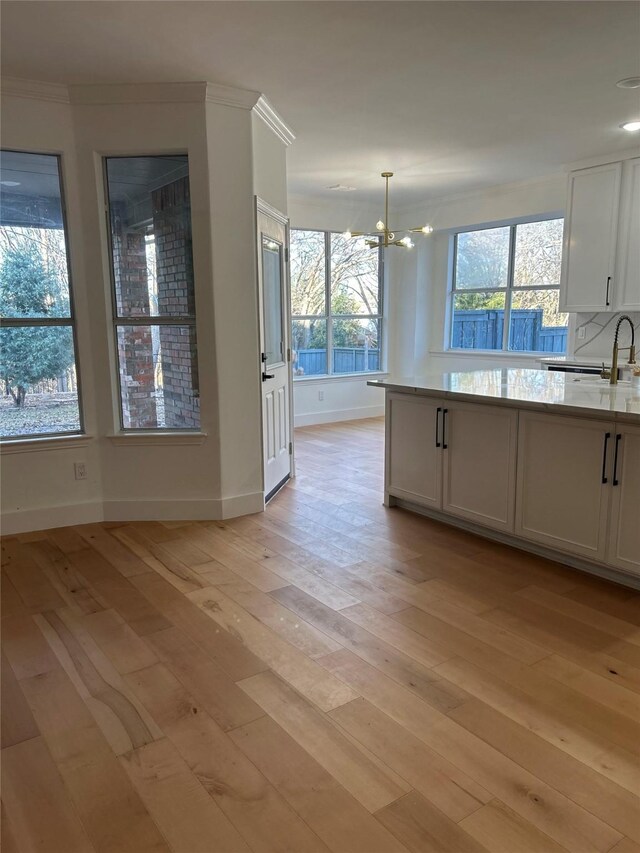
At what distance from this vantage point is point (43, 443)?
3.82 meters

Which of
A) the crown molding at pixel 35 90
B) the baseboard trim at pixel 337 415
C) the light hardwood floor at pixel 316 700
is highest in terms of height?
the crown molding at pixel 35 90

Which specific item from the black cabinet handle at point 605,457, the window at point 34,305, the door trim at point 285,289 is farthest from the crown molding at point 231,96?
the black cabinet handle at point 605,457

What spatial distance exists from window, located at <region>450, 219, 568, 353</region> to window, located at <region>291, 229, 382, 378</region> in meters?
1.09

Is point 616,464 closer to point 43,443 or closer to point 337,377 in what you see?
point 43,443

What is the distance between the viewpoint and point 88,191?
12.2ft

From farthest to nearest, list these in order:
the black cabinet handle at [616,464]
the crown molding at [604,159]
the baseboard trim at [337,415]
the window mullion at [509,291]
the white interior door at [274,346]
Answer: the baseboard trim at [337,415], the window mullion at [509,291], the crown molding at [604,159], the white interior door at [274,346], the black cabinet handle at [616,464]

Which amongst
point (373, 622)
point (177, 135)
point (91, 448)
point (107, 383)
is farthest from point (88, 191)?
point (373, 622)

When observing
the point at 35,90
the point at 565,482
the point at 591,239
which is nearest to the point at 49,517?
the point at 35,90

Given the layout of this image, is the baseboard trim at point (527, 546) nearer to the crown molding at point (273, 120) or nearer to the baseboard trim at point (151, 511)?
the baseboard trim at point (151, 511)

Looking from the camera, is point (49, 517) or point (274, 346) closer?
point (49, 517)

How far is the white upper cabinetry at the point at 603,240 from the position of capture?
5.20 metres

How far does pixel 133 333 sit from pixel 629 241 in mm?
4240

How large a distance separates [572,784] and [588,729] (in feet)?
0.92

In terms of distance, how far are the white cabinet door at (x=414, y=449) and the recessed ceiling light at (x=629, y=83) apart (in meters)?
2.20
